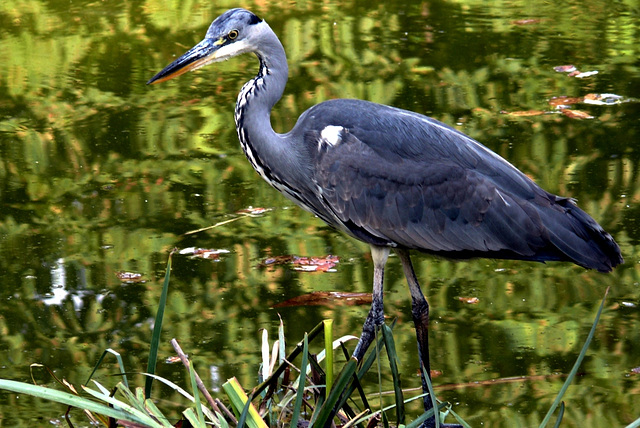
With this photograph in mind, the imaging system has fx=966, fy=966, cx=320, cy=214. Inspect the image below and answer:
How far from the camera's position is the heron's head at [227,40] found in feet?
14.8

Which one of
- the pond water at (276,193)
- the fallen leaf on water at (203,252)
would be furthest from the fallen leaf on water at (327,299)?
the fallen leaf on water at (203,252)

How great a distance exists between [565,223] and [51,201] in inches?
148

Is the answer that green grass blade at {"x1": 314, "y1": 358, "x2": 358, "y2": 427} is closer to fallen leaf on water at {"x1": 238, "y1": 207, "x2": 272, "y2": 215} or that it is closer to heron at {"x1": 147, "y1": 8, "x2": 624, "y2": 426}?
heron at {"x1": 147, "y1": 8, "x2": 624, "y2": 426}

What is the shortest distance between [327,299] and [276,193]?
1.54 m

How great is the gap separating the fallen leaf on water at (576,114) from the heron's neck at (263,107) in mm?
3775

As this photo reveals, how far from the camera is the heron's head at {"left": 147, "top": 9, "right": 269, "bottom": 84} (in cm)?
452

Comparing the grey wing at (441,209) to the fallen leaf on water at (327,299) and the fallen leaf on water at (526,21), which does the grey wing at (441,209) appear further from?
the fallen leaf on water at (526,21)

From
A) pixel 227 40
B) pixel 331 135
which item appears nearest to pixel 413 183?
pixel 331 135

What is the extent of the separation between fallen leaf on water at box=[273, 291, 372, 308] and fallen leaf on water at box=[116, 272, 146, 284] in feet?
2.89

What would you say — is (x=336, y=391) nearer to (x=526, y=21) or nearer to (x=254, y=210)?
(x=254, y=210)

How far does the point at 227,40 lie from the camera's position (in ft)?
14.9

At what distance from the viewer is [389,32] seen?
388 inches

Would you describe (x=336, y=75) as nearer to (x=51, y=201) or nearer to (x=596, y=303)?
(x=51, y=201)

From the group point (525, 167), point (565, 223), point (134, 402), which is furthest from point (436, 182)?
point (525, 167)
